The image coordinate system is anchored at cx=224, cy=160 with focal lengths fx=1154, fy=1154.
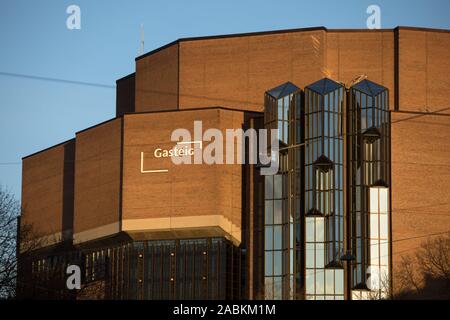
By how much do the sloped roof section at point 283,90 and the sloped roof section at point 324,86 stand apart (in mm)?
1475

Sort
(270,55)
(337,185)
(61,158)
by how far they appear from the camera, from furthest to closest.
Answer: (61,158)
(270,55)
(337,185)

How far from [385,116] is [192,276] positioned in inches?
774

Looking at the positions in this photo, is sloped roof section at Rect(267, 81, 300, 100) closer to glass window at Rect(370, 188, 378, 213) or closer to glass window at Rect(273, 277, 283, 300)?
glass window at Rect(370, 188, 378, 213)

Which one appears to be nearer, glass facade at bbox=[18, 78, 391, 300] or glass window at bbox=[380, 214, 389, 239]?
glass facade at bbox=[18, 78, 391, 300]

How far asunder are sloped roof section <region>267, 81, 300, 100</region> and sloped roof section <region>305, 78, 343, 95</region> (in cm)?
147

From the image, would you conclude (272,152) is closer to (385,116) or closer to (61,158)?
(385,116)

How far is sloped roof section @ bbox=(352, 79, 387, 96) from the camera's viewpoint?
87.6 meters

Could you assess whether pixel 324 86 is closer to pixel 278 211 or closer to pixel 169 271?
pixel 278 211

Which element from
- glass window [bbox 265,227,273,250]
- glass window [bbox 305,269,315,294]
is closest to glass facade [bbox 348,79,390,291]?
glass window [bbox 305,269,315,294]

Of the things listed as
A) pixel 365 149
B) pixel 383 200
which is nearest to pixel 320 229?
pixel 383 200

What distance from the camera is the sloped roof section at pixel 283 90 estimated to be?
88.8m

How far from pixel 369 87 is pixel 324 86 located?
138 inches
